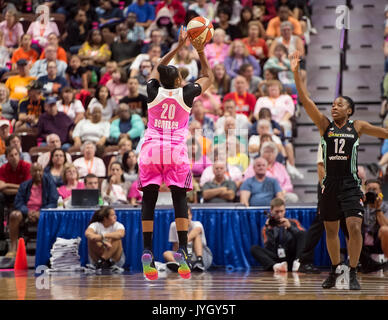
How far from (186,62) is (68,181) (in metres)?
3.60

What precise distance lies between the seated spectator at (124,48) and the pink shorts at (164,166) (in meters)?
8.08

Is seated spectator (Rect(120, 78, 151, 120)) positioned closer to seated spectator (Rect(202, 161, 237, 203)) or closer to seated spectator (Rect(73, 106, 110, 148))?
seated spectator (Rect(73, 106, 110, 148))

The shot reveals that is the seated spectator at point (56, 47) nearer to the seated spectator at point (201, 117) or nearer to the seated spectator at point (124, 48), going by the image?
the seated spectator at point (124, 48)

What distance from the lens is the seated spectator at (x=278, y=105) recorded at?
1282 centimetres

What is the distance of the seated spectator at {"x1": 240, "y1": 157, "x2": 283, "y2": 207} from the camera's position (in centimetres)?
1105

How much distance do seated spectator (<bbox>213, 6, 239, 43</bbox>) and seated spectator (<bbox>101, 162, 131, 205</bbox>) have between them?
446cm

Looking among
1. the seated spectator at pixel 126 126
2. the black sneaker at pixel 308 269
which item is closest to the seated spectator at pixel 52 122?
the seated spectator at pixel 126 126

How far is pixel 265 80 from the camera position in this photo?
1335cm

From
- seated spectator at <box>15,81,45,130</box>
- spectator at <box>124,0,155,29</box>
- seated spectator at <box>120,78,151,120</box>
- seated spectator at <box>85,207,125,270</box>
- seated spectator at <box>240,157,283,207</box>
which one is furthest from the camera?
spectator at <box>124,0,155,29</box>

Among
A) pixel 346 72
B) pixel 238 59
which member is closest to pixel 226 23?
pixel 238 59

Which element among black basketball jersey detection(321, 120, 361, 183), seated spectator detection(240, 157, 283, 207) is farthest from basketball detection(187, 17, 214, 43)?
seated spectator detection(240, 157, 283, 207)

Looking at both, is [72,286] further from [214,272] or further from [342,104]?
[342,104]

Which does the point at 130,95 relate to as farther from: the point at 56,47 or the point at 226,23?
the point at 226,23

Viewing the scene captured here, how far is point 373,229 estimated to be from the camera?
999 cm
